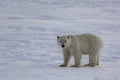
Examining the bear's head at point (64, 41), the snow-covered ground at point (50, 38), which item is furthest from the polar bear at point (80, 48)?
the snow-covered ground at point (50, 38)

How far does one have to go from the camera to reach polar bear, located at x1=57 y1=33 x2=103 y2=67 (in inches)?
343

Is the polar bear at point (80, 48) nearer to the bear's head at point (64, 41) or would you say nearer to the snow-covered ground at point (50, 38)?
the bear's head at point (64, 41)

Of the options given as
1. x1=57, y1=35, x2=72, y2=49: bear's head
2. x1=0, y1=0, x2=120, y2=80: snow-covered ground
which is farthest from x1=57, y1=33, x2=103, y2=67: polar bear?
x1=0, y1=0, x2=120, y2=80: snow-covered ground

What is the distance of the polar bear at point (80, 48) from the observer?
8711 millimetres

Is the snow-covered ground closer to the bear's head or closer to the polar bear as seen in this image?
the polar bear

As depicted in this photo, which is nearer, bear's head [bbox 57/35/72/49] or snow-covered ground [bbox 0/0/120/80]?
snow-covered ground [bbox 0/0/120/80]

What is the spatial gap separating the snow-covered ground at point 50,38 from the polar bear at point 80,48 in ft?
0.75

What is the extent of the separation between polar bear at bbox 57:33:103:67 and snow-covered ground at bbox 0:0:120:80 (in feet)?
0.75

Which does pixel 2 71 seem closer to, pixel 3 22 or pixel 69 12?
pixel 3 22

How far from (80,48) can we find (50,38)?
6351mm

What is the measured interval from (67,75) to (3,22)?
44.0 ft

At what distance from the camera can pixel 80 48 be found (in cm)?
882

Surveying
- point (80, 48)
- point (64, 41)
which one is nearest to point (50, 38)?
point (80, 48)

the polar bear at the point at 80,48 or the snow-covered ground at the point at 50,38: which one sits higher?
the polar bear at the point at 80,48
